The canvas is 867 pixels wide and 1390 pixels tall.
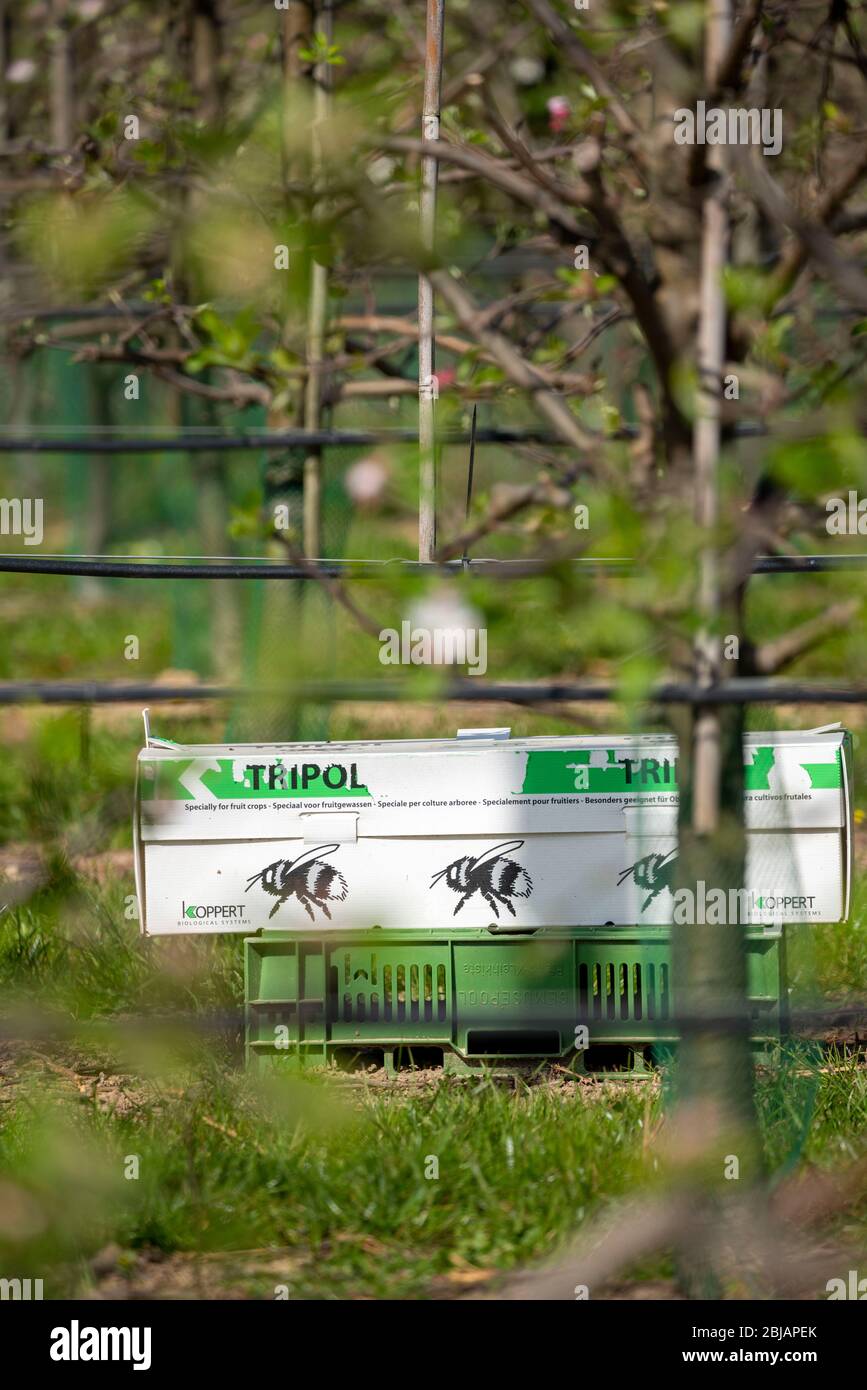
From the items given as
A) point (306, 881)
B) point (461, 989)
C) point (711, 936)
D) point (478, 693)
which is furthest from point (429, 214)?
point (461, 989)

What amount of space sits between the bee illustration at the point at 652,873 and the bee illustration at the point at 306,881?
1.66ft

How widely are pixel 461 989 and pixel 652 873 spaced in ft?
1.31

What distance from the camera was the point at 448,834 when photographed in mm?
2619

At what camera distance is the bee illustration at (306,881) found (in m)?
2.64

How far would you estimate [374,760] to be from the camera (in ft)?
8.54

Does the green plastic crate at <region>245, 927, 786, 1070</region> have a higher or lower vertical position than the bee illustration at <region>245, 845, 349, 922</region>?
lower

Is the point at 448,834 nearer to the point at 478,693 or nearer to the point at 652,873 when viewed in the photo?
the point at 652,873

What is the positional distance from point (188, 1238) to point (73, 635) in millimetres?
5650

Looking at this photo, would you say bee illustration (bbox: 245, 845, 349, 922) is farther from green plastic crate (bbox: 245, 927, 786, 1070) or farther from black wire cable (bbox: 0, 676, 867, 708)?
black wire cable (bbox: 0, 676, 867, 708)

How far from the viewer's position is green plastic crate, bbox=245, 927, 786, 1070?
2656 millimetres

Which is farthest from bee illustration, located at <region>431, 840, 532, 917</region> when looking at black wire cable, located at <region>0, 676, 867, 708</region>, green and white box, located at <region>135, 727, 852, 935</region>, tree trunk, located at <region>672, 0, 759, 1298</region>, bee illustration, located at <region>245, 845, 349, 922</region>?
black wire cable, located at <region>0, 676, 867, 708</region>

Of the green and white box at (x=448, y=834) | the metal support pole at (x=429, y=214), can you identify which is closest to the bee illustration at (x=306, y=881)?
the green and white box at (x=448, y=834)
